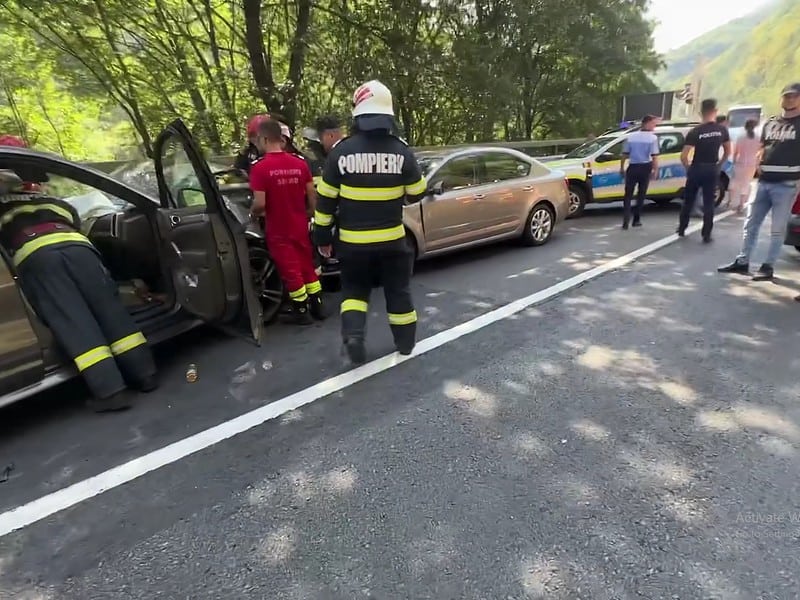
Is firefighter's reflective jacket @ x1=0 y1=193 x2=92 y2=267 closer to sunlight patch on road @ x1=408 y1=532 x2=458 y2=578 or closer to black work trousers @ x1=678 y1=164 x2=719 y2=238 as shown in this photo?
sunlight patch on road @ x1=408 y1=532 x2=458 y2=578

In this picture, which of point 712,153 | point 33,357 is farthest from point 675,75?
point 33,357

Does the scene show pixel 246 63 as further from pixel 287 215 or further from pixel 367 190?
pixel 367 190

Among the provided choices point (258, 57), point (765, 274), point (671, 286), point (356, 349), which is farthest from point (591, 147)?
point (356, 349)

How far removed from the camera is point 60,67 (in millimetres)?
11648

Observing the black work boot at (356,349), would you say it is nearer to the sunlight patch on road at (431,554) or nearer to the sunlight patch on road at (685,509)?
the sunlight patch on road at (431,554)

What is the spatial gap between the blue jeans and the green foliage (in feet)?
26.7

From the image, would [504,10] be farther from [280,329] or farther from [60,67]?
[280,329]

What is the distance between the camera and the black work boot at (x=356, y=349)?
383 cm

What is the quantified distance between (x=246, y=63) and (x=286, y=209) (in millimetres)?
8930

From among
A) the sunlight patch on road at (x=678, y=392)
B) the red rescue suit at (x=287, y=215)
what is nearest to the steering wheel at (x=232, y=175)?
the red rescue suit at (x=287, y=215)

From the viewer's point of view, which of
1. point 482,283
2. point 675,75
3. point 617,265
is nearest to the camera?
point 482,283

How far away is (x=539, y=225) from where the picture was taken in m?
7.38

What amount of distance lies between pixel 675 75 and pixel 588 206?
115m

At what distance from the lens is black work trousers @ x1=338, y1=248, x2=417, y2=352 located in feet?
12.3
